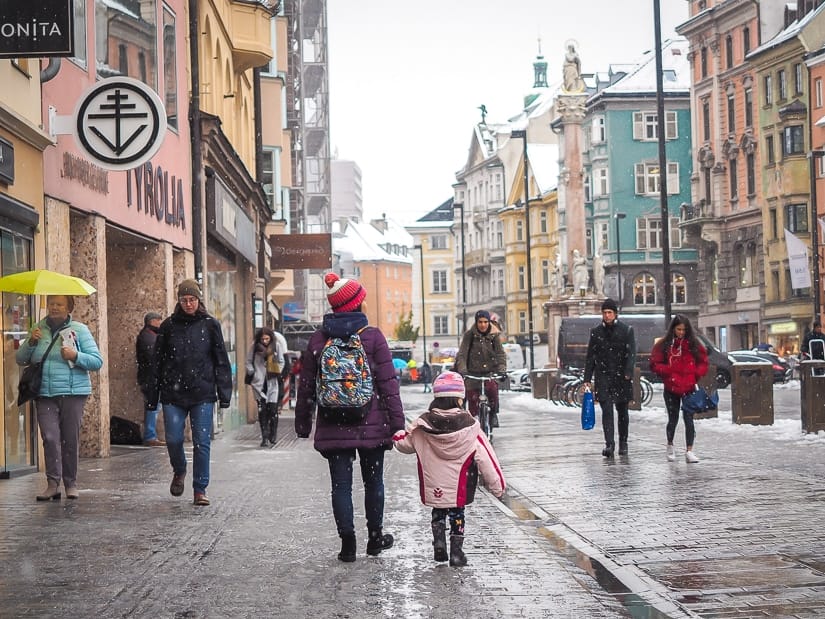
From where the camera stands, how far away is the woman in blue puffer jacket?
12.3 metres

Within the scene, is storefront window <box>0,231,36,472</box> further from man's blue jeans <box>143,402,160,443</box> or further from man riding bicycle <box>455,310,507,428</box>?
man riding bicycle <box>455,310,507,428</box>

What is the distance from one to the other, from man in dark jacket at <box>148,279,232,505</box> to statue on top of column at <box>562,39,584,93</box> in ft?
157

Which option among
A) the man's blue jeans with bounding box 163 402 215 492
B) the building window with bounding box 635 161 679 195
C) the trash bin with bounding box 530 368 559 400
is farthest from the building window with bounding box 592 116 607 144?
the man's blue jeans with bounding box 163 402 215 492

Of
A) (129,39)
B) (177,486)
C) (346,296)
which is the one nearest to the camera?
(346,296)

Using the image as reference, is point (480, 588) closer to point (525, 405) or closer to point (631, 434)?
point (631, 434)

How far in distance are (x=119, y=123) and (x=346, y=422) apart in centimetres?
768

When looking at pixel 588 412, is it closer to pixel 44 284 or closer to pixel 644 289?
pixel 44 284

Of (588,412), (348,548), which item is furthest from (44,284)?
(588,412)

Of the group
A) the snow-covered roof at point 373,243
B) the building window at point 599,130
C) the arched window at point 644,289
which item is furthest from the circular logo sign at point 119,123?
the snow-covered roof at point 373,243

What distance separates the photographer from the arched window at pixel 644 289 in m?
87.6

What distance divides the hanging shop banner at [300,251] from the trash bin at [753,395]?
19245 mm

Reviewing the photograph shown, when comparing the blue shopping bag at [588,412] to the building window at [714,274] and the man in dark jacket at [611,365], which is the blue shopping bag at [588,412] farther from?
the building window at [714,274]

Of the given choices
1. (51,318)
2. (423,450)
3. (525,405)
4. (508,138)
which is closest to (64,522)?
(51,318)

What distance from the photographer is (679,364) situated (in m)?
16.3
